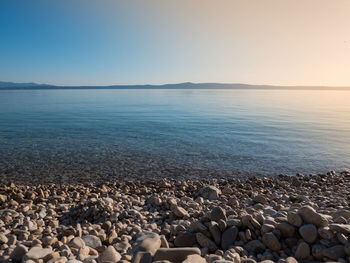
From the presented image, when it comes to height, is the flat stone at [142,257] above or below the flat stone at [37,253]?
above

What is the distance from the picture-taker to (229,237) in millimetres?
4883

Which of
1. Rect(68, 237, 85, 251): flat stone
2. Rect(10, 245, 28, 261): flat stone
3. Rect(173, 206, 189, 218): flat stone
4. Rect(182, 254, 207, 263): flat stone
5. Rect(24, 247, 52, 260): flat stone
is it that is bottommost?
Rect(173, 206, 189, 218): flat stone

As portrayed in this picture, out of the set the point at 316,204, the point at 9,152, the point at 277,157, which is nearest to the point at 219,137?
the point at 277,157

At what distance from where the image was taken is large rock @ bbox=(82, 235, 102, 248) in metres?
4.81

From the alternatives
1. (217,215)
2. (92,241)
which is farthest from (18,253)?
(217,215)

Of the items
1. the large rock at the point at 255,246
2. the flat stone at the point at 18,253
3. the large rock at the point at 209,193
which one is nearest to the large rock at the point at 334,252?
the large rock at the point at 255,246

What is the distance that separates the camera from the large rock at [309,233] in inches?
176

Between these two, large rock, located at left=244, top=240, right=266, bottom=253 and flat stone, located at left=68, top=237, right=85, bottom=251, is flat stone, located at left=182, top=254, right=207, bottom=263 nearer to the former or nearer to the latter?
large rock, located at left=244, top=240, right=266, bottom=253

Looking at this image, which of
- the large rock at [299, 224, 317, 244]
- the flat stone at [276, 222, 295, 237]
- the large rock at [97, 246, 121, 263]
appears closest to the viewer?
the large rock at [97, 246, 121, 263]

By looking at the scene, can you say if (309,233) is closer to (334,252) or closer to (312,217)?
(312,217)

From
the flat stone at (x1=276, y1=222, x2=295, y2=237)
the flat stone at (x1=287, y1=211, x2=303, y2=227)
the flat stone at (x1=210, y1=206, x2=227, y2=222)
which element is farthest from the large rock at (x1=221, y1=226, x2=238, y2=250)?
the flat stone at (x1=287, y1=211, x2=303, y2=227)

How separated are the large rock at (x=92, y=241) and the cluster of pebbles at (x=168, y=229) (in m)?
0.02

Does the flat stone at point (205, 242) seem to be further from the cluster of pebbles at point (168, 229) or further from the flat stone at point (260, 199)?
the flat stone at point (260, 199)

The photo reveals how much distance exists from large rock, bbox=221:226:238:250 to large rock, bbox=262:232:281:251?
1.87ft
